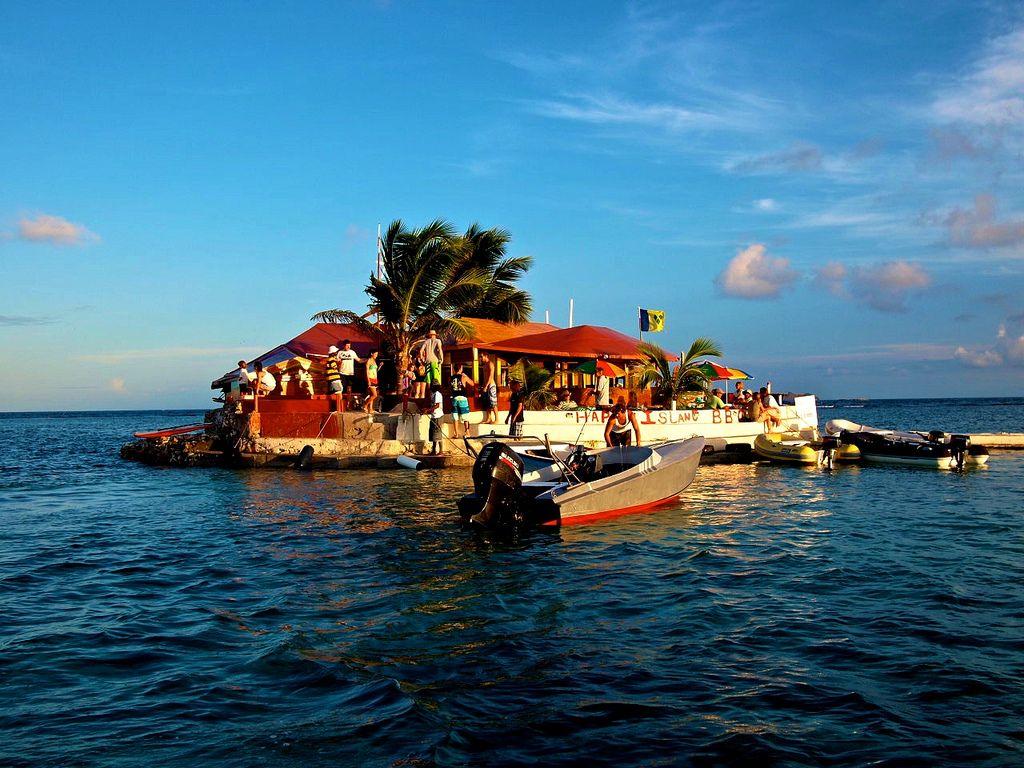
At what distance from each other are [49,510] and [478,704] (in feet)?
53.5

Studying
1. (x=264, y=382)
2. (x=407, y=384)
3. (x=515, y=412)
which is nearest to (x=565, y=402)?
(x=515, y=412)

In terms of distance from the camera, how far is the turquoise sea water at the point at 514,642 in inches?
208

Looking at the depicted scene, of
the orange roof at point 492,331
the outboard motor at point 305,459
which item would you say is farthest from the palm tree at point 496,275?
the outboard motor at point 305,459

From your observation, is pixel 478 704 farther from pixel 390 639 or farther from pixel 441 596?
pixel 441 596

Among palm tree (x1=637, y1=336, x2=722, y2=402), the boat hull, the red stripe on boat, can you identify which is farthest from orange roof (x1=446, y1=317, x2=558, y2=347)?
the red stripe on boat

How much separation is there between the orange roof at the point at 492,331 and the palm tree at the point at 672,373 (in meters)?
5.53

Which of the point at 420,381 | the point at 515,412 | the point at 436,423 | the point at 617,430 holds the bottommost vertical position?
the point at 617,430

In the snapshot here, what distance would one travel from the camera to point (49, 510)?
17.9 meters

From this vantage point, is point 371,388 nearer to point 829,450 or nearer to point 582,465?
point 582,465

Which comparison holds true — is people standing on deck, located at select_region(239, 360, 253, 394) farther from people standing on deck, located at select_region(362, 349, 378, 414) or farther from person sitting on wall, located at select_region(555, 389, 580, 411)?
person sitting on wall, located at select_region(555, 389, 580, 411)

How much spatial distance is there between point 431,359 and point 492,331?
6061 mm

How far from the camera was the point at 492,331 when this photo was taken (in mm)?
31203

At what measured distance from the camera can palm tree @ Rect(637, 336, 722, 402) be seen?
30.4 metres

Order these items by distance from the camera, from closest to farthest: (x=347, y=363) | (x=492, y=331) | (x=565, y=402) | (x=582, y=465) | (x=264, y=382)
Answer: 1. (x=582, y=465)
2. (x=264, y=382)
3. (x=347, y=363)
4. (x=565, y=402)
5. (x=492, y=331)
